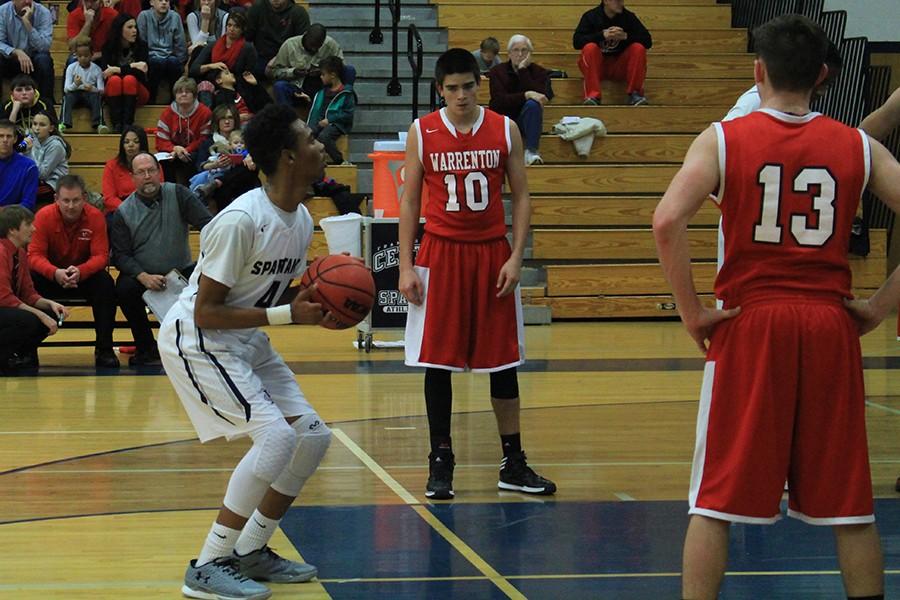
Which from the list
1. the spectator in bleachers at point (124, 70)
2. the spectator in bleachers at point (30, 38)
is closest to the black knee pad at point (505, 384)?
the spectator in bleachers at point (124, 70)

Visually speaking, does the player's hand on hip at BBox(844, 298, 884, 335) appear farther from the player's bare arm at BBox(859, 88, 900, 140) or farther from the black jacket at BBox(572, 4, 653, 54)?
the black jacket at BBox(572, 4, 653, 54)

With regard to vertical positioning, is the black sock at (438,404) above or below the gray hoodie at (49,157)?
below

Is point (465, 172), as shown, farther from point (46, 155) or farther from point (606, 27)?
point (606, 27)

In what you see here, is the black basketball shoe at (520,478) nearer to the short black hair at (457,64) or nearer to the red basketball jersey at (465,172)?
the red basketball jersey at (465,172)

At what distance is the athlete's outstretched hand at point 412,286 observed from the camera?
16.9 ft

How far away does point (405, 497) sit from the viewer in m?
5.21

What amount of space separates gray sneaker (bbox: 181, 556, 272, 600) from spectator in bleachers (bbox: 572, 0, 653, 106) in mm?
10516

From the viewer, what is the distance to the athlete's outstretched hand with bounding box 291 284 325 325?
3830mm

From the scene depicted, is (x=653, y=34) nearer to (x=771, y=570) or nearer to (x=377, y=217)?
(x=377, y=217)

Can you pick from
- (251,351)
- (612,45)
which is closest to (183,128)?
(612,45)

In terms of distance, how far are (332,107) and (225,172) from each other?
150 cm

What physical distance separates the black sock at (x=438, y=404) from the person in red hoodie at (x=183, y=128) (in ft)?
24.7

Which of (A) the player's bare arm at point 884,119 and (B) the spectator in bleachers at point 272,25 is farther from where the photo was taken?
(B) the spectator in bleachers at point 272,25

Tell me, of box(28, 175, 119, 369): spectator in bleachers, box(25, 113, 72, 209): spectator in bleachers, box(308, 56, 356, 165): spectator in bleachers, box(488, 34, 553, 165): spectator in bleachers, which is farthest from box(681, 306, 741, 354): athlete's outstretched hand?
box(308, 56, 356, 165): spectator in bleachers
